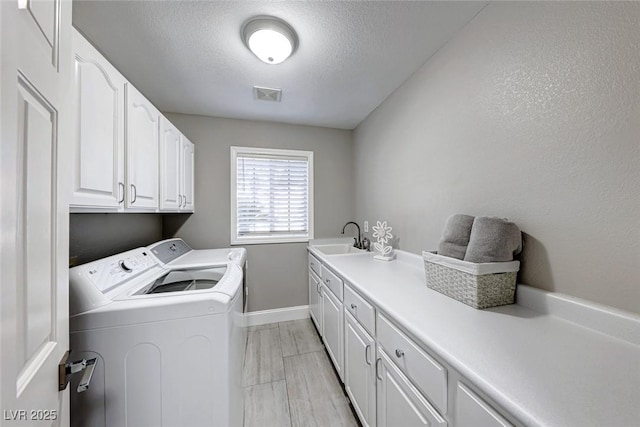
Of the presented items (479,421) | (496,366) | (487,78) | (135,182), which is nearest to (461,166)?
(487,78)

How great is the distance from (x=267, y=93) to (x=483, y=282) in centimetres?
209

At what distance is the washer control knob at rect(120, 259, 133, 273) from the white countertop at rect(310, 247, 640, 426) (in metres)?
1.36

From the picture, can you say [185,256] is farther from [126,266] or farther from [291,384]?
[291,384]

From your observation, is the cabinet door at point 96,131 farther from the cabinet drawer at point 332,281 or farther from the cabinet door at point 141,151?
the cabinet drawer at point 332,281

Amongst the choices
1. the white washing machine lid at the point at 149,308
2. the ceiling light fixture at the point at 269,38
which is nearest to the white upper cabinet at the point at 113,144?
the white washing machine lid at the point at 149,308

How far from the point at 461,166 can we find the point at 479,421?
4.00ft

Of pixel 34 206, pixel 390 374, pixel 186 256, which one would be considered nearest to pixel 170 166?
pixel 186 256

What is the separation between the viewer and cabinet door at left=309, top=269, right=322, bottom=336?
2279 millimetres

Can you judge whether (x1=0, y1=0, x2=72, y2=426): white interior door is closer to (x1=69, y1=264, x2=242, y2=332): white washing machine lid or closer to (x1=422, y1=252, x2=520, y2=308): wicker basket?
(x1=69, y1=264, x2=242, y2=332): white washing machine lid

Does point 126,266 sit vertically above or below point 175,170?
below

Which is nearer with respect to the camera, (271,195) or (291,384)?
(291,384)

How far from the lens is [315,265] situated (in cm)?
249

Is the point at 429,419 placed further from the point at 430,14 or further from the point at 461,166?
the point at 430,14

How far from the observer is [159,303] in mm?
1011
